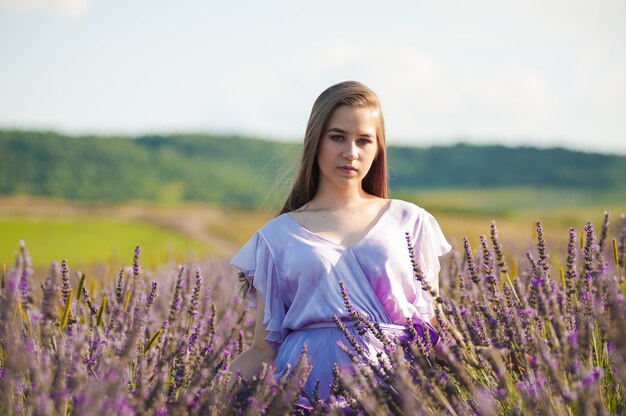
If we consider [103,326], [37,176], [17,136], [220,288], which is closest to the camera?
[103,326]

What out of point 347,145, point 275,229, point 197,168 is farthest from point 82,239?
point 197,168

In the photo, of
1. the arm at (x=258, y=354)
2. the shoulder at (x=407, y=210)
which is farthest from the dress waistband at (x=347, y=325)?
the shoulder at (x=407, y=210)

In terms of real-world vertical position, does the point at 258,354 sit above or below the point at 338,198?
below

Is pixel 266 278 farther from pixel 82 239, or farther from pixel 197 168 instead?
pixel 197 168

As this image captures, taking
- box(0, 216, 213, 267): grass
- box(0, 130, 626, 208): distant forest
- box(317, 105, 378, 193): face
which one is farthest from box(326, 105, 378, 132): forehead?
box(0, 130, 626, 208): distant forest

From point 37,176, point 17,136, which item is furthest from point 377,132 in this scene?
point 17,136

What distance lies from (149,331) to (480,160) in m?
88.4

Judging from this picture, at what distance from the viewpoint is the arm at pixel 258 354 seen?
2369 mm

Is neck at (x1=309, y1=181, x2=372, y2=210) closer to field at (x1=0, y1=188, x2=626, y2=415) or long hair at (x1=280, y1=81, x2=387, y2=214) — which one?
long hair at (x1=280, y1=81, x2=387, y2=214)

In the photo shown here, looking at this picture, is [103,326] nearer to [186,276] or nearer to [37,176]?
[186,276]

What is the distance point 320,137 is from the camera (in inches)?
105

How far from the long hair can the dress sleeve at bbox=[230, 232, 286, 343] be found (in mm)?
317

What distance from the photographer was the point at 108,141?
84.0 metres

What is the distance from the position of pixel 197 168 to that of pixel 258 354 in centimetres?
8625
